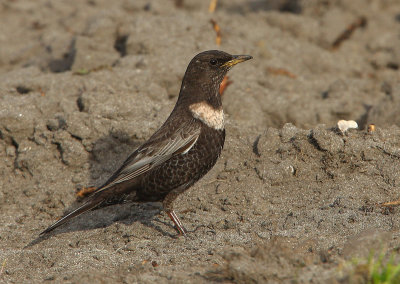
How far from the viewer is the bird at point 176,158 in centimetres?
548

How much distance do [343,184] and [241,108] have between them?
201cm

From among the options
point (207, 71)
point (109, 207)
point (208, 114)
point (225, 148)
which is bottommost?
point (109, 207)

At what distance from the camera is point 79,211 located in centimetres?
558

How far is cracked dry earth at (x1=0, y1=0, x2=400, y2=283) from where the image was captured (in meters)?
4.78

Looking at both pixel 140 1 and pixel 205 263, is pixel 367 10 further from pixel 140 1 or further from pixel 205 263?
pixel 205 263

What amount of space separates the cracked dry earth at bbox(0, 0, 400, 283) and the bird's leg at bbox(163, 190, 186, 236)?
0.36 feet

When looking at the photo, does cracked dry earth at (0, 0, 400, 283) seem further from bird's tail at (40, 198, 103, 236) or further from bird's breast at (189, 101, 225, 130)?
bird's breast at (189, 101, 225, 130)

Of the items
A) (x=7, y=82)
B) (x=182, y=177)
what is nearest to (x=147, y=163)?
(x=182, y=177)

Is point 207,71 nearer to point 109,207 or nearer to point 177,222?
point 177,222

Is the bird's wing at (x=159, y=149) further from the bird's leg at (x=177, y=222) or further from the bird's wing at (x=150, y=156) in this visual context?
the bird's leg at (x=177, y=222)

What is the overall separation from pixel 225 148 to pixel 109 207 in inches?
53.9

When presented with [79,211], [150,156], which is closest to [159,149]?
[150,156]

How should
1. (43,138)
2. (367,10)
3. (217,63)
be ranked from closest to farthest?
(217,63) < (43,138) < (367,10)

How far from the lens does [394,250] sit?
13.9 feet
